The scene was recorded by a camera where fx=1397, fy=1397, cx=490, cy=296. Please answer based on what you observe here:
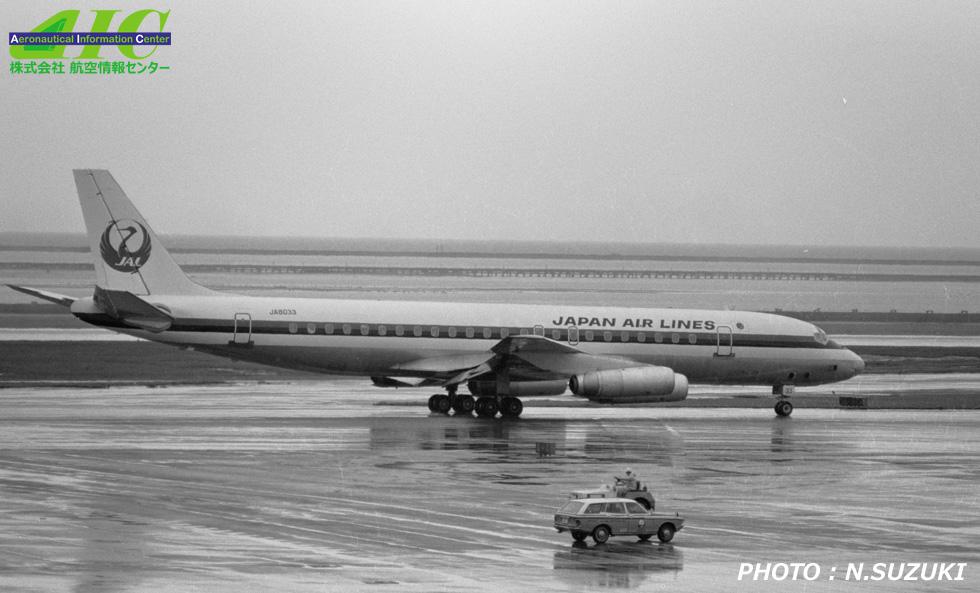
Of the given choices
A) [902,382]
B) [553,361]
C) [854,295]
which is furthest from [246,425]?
[854,295]

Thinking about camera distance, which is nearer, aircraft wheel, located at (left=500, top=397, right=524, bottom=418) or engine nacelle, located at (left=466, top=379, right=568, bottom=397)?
aircraft wheel, located at (left=500, top=397, right=524, bottom=418)

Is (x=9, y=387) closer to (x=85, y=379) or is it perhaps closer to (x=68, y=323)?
(x=85, y=379)

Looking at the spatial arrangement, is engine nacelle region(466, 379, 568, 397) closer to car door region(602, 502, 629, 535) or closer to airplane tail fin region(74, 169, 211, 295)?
airplane tail fin region(74, 169, 211, 295)

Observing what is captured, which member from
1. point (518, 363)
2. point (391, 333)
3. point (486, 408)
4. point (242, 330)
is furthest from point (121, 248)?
point (518, 363)

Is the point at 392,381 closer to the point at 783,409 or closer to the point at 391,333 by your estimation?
the point at 391,333

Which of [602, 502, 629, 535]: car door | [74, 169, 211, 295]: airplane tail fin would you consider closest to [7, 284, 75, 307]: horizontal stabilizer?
[74, 169, 211, 295]: airplane tail fin

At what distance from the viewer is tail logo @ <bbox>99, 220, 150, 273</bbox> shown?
127 feet

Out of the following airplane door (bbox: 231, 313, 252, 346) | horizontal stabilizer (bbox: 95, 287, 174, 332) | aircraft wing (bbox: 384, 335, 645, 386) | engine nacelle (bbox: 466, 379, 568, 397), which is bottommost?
engine nacelle (bbox: 466, 379, 568, 397)

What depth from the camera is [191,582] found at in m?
15.4

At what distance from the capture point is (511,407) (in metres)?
38.0

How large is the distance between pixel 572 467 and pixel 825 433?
10.6 m

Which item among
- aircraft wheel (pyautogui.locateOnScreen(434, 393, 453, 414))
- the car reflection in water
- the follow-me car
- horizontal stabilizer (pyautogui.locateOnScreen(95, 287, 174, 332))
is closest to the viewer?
the car reflection in water

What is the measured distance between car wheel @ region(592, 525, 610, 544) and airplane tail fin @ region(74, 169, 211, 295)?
75.2ft

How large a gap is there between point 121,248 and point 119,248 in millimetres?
56
